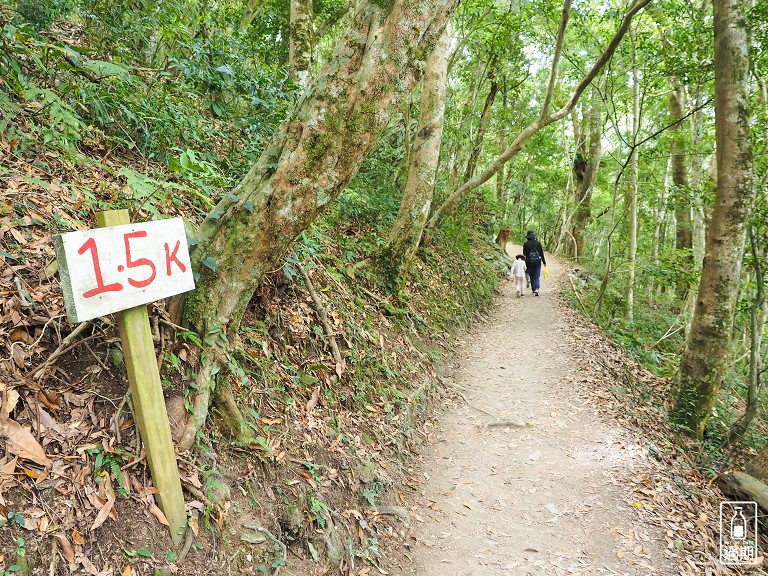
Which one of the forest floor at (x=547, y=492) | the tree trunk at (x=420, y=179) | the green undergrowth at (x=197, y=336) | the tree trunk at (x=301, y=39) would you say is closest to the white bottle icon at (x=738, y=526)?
the forest floor at (x=547, y=492)

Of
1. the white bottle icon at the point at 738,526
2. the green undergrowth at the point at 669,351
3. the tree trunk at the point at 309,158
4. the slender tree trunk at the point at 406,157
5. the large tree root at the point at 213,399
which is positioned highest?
the slender tree trunk at the point at 406,157

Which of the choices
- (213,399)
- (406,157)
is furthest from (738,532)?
Result: (406,157)

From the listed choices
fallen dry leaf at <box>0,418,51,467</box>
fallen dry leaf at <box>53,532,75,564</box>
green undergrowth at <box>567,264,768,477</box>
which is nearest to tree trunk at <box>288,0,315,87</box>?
fallen dry leaf at <box>0,418,51,467</box>

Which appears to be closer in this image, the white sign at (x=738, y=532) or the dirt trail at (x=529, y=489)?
the dirt trail at (x=529, y=489)

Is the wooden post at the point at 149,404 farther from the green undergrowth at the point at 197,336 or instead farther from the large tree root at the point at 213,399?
the large tree root at the point at 213,399

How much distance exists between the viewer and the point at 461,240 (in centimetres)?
1309

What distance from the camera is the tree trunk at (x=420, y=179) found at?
8125 millimetres

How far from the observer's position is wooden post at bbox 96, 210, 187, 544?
89.4 inches

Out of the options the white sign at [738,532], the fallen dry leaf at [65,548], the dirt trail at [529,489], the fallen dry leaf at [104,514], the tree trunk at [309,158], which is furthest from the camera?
the white sign at [738,532]

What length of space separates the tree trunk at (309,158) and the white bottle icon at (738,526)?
653 cm

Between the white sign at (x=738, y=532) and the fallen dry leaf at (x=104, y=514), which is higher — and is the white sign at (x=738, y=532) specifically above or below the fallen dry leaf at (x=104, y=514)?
below

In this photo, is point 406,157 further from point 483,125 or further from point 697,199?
point 697,199

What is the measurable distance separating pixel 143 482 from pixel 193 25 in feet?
22.1

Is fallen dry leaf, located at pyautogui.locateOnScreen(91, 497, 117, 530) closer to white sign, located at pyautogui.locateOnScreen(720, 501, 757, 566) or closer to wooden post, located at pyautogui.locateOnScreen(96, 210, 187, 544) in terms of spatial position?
wooden post, located at pyautogui.locateOnScreen(96, 210, 187, 544)
